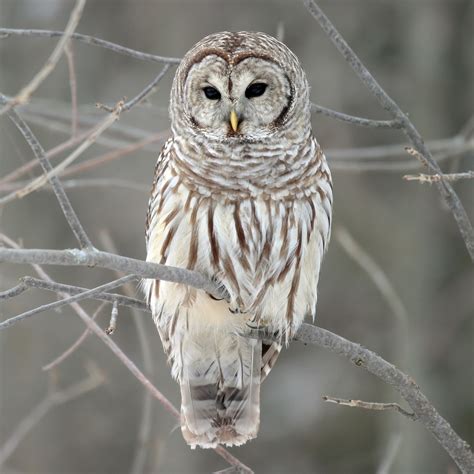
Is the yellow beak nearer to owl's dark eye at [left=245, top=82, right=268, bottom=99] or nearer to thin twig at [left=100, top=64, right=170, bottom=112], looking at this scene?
owl's dark eye at [left=245, top=82, right=268, bottom=99]

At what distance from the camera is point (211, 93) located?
3.95 m

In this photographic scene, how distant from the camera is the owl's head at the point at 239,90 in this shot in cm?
386

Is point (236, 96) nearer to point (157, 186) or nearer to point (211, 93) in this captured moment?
point (211, 93)

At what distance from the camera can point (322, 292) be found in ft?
29.2

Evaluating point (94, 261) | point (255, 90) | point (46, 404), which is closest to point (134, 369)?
point (94, 261)

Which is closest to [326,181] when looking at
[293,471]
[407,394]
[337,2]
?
[407,394]

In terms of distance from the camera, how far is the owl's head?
3.86m

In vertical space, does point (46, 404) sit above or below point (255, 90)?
below

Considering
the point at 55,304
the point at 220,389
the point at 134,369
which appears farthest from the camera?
the point at 220,389

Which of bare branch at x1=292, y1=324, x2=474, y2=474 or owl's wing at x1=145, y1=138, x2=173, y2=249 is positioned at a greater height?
owl's wing at x1=145, y1=138, x2=173, y2=249

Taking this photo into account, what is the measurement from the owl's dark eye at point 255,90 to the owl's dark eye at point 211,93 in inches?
5.1

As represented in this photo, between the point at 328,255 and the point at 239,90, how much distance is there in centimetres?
516

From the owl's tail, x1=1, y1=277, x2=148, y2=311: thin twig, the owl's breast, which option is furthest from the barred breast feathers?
x1=1, y1=277, x2=148, y2=311: thin twig

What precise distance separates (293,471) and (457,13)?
16.0ft
